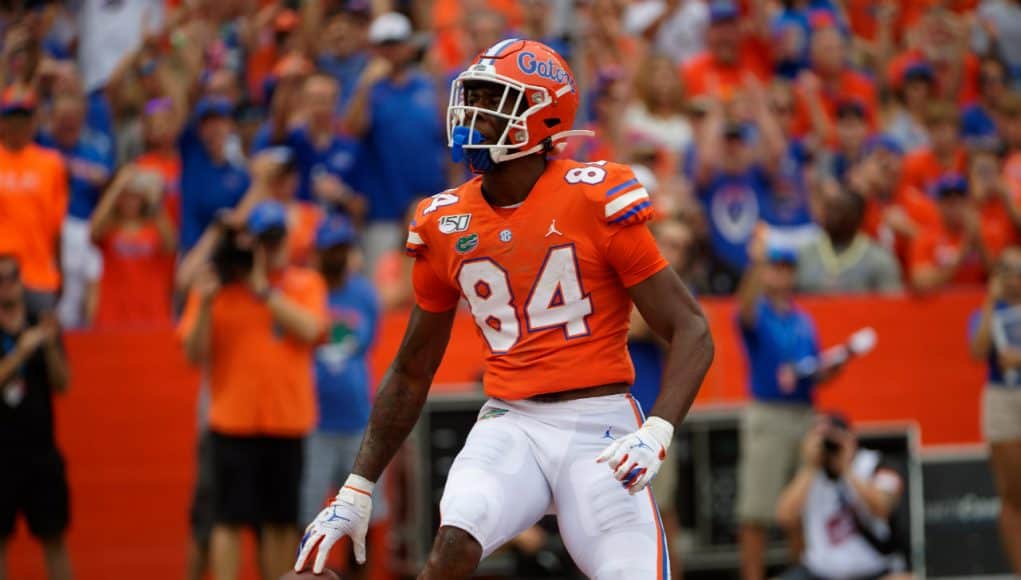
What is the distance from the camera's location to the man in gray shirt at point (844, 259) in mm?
10758

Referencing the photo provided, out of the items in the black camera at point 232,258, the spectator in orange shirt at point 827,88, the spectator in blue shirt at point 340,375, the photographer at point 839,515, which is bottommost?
the photographer at point 839,515

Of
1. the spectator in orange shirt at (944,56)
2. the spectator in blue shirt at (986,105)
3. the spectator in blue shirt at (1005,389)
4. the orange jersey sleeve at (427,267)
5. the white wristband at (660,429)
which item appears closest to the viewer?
the white wristband at (660,429)

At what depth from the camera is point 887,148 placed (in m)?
12.3

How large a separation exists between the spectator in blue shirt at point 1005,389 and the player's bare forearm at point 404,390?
17.3 feet

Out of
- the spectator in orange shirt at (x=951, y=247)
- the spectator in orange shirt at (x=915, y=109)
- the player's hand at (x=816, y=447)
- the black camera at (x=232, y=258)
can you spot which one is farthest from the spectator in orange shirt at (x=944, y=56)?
the black camera at (x=232, y=258)

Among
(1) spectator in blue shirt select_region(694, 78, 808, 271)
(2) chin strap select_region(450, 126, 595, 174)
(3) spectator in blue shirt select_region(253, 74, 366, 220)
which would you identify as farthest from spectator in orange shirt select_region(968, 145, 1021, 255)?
(2) chin strap select_region(450, 126, 595, 174)

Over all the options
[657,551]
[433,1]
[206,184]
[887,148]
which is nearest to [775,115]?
[887,148]

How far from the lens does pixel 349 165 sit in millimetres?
10688

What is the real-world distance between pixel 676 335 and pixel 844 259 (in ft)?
21.3

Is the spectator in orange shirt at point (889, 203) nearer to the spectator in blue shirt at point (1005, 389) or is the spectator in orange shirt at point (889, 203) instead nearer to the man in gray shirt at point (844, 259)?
the man in gray shirt at point (844, 259)

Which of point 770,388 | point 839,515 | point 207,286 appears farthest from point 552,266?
point 770,388

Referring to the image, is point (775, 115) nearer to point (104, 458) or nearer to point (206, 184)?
point (206, 184)

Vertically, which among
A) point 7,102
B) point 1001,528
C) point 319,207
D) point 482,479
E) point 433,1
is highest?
point 433,1

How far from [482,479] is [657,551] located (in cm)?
55
